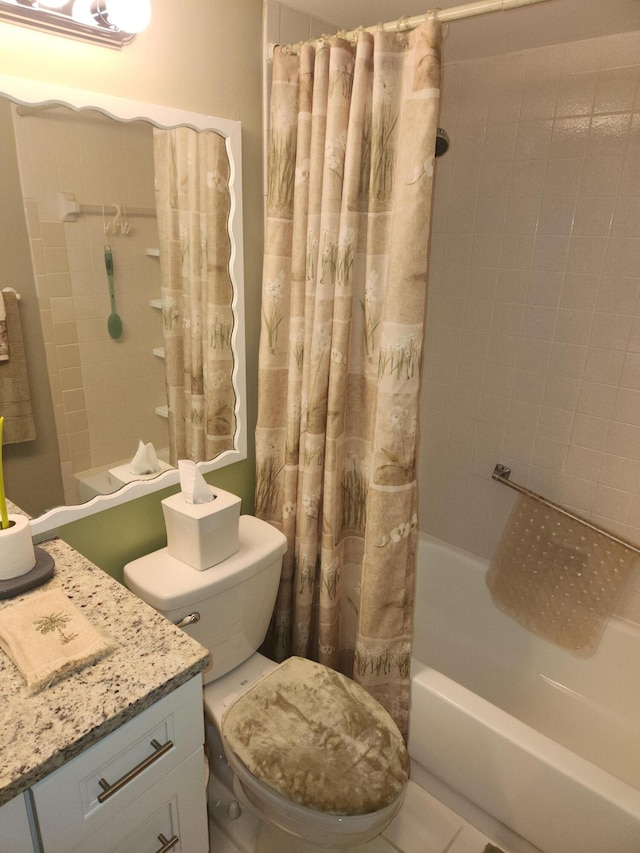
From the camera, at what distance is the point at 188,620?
4.44 ft

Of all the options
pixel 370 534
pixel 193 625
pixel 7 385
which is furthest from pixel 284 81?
pixel 193 625

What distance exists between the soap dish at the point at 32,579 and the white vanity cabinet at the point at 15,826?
1.27ft

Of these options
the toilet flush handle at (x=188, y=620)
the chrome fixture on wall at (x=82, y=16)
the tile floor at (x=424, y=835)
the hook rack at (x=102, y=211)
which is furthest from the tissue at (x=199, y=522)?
the chrome fixture on wall at (x=82, y=16)

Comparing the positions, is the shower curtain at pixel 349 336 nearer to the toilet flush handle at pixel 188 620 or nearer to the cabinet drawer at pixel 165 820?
the toilet flush handle at pixel 188 620

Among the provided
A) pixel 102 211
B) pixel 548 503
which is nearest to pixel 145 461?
pixel 102 211

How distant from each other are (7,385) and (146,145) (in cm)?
66

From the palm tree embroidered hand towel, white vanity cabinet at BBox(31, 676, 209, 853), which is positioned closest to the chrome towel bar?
white vanity cabinet at BBox(31, 676, 209, 853)

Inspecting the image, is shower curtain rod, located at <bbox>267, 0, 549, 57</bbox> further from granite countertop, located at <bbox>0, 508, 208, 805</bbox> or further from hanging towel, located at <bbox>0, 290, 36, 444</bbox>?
granite countertop, located at <bbox>0, 508, 208, 805</bbox>

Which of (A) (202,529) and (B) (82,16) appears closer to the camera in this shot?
(B) (82,16)

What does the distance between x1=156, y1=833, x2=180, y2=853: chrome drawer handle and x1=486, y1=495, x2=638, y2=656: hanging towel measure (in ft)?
4.68

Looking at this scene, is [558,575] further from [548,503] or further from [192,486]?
[192,486]

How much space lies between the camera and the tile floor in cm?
153

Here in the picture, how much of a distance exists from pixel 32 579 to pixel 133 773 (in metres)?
0.42

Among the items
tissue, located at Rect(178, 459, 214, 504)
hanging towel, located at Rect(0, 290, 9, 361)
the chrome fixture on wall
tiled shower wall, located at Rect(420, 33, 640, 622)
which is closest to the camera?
the chrome fixture on wall
